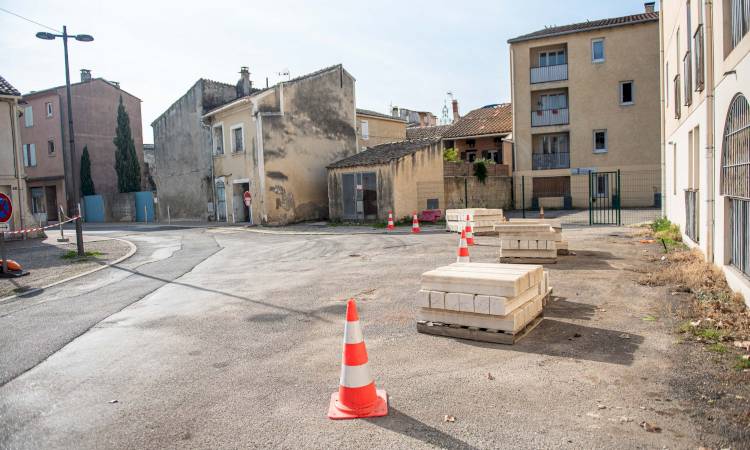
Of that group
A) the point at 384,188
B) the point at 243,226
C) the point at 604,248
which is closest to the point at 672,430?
the point at 604,248

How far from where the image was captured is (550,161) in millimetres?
35125

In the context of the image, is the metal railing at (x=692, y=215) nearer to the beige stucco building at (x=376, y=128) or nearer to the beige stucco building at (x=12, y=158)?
the beige stucco building at (x=376, y=128)

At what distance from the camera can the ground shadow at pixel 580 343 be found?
521 cm

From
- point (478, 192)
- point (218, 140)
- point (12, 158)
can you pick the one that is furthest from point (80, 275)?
point (478, 192)

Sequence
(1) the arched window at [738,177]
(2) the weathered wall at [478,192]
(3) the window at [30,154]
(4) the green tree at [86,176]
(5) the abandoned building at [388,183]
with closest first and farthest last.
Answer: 1. (1) the arched window at [738,177]
2. (5) the abandoned building at [388,183]
3. (2) the weathered wall at [478,192]
4. (4) the green tree at [86,176]
5. (3) the window at [30,154]

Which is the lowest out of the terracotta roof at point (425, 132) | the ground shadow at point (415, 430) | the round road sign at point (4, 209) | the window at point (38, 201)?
the ground shadow at point (415, 430)

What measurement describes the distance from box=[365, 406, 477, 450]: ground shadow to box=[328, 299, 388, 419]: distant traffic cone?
0.09 metres

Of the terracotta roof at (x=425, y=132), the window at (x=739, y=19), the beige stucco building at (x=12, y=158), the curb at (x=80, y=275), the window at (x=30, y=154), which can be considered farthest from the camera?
the terracotta roof at (x=425, y=132)

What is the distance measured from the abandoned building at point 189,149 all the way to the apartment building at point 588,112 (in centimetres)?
1822

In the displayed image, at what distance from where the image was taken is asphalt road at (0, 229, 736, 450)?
377 cm

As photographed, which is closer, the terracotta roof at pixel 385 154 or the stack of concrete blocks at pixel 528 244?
the stack of concrete blocks at pixel 528 244

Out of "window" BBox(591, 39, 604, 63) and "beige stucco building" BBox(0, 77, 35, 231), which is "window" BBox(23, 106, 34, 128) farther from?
"window" BBox(591, 39, 604, 63)

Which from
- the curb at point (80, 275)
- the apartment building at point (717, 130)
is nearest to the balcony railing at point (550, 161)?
the apartment building at point (717, 130)

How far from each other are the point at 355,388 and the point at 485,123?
3843 centimetres
